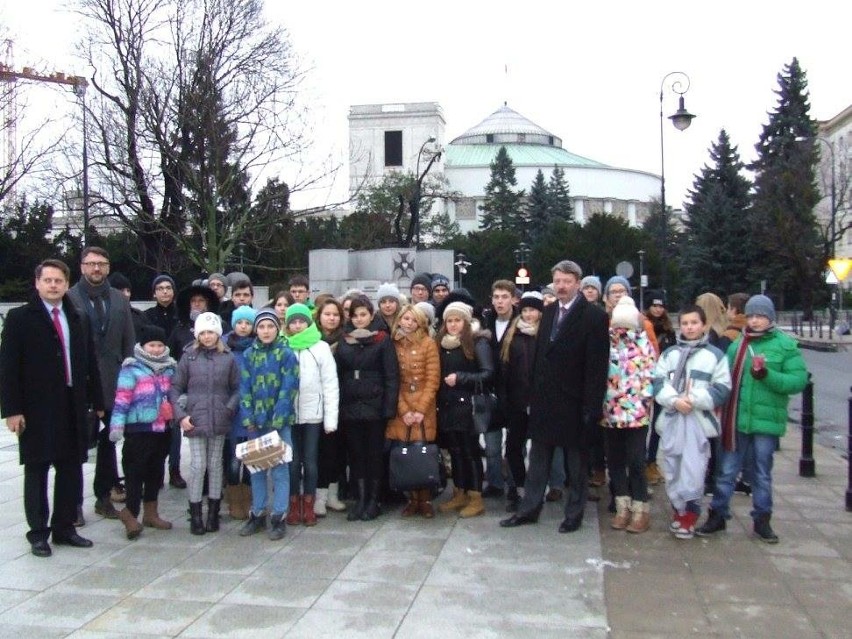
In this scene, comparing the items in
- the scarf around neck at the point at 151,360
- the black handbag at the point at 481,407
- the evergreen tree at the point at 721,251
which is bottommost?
the black handbag at the point at 481,407

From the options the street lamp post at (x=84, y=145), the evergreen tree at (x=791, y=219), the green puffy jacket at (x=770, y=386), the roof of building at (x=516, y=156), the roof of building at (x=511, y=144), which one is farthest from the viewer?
the roof of building at (x=511, y=144)

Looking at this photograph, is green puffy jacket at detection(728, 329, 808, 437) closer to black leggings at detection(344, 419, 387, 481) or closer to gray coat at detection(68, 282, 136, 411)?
black leggings at detection(344, 419, 387, 481)

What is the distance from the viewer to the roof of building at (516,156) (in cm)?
13025

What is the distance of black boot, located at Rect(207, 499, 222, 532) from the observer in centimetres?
700

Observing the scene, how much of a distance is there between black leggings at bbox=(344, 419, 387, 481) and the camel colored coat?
110 millimetres

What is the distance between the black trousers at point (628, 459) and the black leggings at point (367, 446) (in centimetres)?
183

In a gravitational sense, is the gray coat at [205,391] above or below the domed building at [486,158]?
below

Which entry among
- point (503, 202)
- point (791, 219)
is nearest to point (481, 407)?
point (791, 219)

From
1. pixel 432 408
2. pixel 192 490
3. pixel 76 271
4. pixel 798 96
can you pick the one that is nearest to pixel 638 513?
pixel 432 408

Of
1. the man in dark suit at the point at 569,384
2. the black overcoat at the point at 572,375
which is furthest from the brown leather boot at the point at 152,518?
the black overcoat at the point at 572,375

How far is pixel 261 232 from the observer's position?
32.8 meters

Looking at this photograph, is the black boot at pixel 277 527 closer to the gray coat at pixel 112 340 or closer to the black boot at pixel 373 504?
the black boot at pixel 373 504

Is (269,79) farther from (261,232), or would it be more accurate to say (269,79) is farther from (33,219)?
(33,219)

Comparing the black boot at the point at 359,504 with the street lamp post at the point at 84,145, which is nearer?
the black boot at the point at 359,504
